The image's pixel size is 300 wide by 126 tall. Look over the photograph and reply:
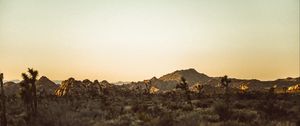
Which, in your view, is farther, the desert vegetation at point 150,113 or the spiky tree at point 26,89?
the spiky tree at point 26,89

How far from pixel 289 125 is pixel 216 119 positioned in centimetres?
465

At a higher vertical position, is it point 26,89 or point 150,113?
point 26,89

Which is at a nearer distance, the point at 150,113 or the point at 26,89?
the point at 150,113

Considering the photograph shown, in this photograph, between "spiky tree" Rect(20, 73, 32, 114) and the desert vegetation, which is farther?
"spiky tree" Rect(20, 73, 32, 114)

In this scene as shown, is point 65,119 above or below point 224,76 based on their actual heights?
below

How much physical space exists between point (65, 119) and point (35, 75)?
1511cm

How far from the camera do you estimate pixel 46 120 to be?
24750mm

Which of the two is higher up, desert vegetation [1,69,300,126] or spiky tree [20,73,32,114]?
spiky tree [20,73,32,114]

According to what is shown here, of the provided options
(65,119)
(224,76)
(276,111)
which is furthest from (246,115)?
(224,76)

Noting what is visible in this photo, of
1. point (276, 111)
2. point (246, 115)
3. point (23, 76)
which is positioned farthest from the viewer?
point (23, 76)

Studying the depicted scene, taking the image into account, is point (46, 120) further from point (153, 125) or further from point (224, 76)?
point (224, 76)

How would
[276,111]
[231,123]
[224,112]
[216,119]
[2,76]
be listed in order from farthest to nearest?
[2,76] < [276,111] < [224,112] < [216,119] < [231,123]

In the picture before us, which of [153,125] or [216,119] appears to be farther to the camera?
[216,119]

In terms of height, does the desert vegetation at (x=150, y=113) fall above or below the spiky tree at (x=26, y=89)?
below
